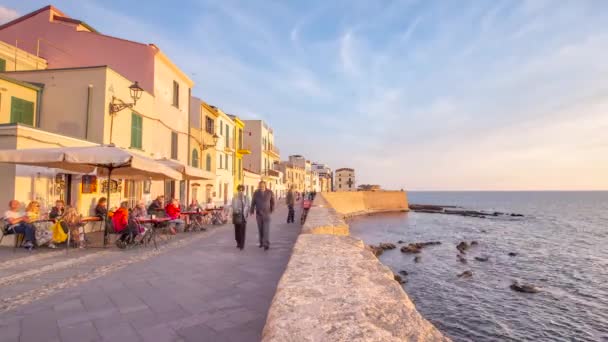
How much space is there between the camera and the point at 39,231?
8.38 m

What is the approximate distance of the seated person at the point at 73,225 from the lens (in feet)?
27.6

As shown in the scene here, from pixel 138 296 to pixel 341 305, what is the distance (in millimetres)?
3374

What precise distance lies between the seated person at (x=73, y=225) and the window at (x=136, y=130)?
5.73m

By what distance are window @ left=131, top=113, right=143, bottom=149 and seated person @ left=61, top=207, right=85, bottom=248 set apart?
226 inches

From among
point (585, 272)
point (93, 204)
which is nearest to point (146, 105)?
point (93, 204)

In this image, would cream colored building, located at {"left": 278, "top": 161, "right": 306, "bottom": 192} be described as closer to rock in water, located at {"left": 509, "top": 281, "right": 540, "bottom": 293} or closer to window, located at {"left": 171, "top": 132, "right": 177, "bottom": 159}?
window, located at {"left": 171, "top": 132, "right": 177, "bottom": 159}

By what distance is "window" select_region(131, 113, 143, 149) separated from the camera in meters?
13.8

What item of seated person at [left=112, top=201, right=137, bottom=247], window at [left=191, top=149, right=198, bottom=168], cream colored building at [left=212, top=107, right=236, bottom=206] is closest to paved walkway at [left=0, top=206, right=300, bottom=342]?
seated person at [left=112, top=201, right=137, bottom=247]

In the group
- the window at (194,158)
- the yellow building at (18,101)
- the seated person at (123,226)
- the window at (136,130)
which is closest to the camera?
the seated person at (123,226)

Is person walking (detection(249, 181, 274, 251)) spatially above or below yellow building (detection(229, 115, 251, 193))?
below

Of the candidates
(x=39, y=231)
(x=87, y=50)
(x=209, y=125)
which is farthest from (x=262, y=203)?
(x=209, y=125)

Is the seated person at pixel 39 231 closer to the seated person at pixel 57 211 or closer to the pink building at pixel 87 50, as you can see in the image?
the seated person at pixel 57 211

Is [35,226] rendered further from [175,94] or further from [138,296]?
[175,94]

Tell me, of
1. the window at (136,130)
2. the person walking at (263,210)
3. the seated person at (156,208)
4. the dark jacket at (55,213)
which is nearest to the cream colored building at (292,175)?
the window at (136,130)
